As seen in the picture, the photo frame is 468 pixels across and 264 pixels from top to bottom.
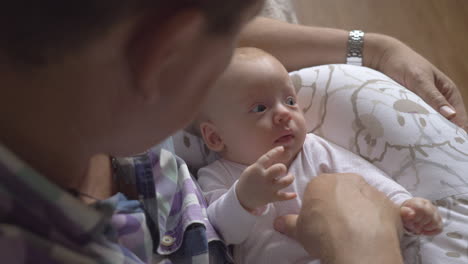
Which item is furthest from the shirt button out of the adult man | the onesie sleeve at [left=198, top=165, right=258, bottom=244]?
the adult man

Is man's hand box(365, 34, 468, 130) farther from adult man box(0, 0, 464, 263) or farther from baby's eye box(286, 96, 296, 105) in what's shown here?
adult man box(0, 0, 464, 263)

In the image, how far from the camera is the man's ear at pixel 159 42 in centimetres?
35

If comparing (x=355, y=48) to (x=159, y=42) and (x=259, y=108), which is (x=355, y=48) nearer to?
(x=259, y=108)

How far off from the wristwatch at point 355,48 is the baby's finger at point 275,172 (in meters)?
0.45

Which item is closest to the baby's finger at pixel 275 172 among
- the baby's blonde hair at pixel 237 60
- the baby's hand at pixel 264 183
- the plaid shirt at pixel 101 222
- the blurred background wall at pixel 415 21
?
the baby's hand at pixel 264 183

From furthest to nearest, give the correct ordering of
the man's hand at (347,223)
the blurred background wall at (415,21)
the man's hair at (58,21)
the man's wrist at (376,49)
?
the blurred background wall at (415,21) → the man's wrist at (376,49) → the man's hand at (347,223) → the man's hair at (58,21)

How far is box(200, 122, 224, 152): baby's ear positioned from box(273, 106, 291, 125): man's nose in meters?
0.13

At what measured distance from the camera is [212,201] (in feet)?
3.04

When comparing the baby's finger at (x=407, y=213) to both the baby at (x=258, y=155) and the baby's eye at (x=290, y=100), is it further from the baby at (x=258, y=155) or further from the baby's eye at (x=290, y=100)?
the baby's eye at (x=290, y=100)

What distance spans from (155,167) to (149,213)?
5.5 inches

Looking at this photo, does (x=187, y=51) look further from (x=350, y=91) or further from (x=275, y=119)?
(x=350, y=91)

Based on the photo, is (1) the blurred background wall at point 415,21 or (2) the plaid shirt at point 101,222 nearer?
(2) the plaid shirt at point 101,222

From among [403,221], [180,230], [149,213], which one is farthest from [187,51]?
[403,221]

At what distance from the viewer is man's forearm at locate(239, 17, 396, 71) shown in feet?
3.62
